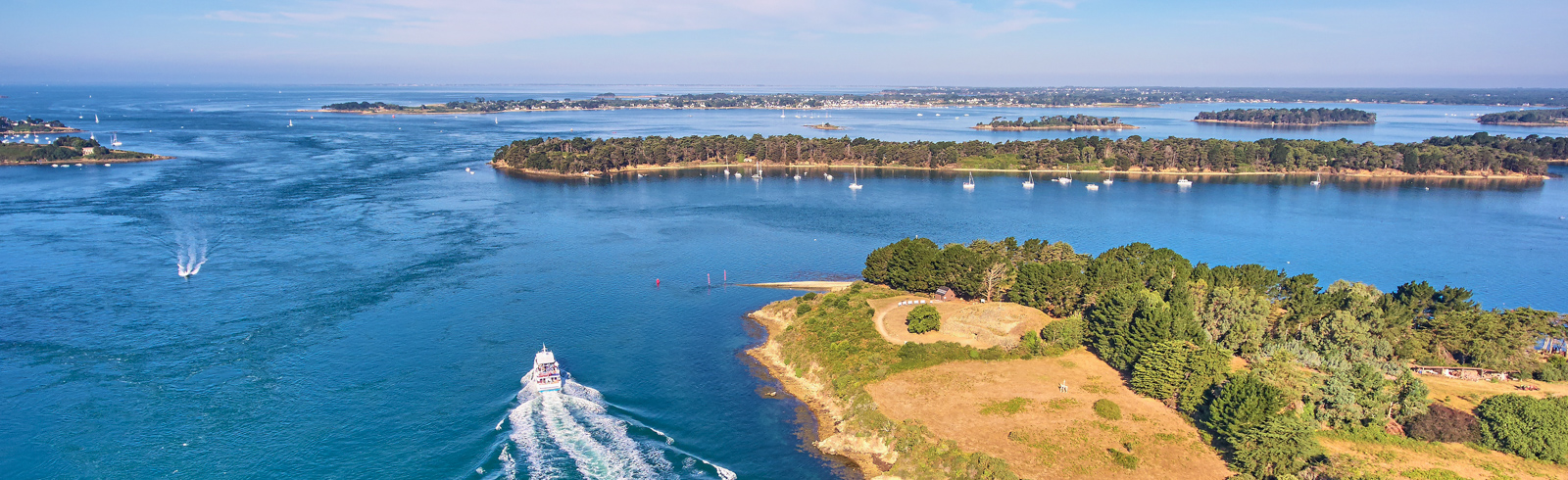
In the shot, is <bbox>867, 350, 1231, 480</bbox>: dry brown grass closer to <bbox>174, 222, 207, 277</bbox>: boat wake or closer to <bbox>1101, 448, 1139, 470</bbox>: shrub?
<bbox>1101, 448, 1139, 470</bbox>: shrub

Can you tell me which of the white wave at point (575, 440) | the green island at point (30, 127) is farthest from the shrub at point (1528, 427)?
the green island at point (30, 127)

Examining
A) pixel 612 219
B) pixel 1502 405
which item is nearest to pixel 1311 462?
pixel 1502 405

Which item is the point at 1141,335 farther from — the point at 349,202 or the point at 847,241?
the point at 349,202

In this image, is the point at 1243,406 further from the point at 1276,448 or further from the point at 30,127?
the point at 30,127

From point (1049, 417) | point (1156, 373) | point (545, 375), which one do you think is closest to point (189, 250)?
point (545, 375)

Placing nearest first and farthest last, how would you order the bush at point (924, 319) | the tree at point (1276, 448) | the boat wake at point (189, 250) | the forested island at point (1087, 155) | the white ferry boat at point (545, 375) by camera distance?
the tree at point (1276, 448) < the white ferry boat at point (545, 375) < the bush at point (924, 319) < the boat wake at point (189, 250) < the forested island at point (1087, 155)

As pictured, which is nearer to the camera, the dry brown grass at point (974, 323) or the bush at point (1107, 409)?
the bush at point (1107, 409)

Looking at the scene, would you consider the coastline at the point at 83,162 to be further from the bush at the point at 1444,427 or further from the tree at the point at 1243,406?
the bush at the point at 1444,427
